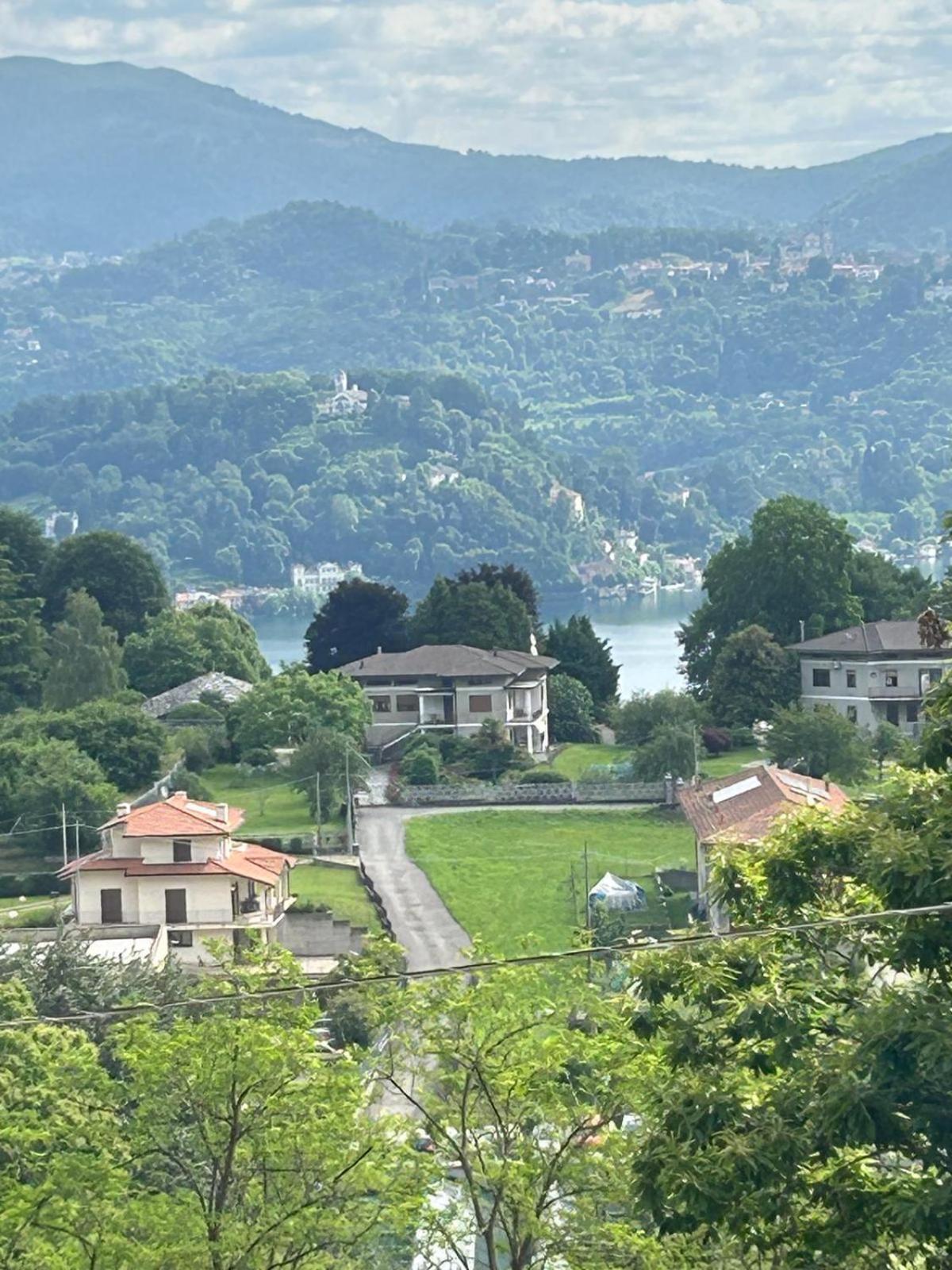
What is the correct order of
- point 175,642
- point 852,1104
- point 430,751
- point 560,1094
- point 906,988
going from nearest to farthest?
point 852,1104 < point 906,988 < point 560,1094 < point 430,751 < point 175,642

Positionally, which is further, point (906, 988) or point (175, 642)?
point (175, 642)

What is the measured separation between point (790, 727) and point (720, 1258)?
36.5 metres

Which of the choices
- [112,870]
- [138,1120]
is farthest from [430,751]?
[138,1120]

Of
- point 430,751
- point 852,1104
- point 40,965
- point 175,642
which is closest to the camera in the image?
point 852,1104

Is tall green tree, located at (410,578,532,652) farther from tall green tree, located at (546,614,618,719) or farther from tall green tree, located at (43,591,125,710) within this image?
tall green tree, located at (43,591,125,710)

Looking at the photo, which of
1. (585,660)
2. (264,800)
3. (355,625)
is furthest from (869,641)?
(264,800)

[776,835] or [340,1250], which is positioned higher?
[776,835]

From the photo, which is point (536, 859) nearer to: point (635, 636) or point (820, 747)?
point (820, 747)

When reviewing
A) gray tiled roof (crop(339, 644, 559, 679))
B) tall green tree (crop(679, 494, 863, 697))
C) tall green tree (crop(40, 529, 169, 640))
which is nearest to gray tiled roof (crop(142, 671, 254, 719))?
gray tiled roof (crop(339, 644, 559, 679))

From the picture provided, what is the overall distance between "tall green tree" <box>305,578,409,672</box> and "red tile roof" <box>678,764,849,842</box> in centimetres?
2055

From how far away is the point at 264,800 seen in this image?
47094 mm

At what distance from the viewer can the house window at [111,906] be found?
119 ft

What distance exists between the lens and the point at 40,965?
1098 inches

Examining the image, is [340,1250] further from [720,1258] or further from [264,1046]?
[720,1258]
